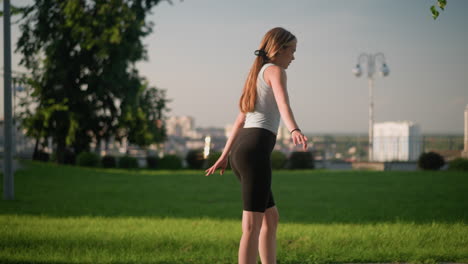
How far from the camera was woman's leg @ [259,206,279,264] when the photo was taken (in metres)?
3.86

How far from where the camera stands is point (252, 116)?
145 inches

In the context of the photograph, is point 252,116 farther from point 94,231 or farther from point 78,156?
point 78,156

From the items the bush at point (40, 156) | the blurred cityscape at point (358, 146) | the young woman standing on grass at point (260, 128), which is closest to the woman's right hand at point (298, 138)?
the young woman standing on grass at point (260, 128)

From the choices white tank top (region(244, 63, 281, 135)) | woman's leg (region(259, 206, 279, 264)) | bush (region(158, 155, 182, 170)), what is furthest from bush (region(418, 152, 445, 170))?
white tank top (region(244, 63, 281, 135))

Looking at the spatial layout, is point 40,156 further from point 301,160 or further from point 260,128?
point 260,128

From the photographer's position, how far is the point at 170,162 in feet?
103

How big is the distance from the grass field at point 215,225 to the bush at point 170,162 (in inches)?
603

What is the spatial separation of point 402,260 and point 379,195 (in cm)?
841

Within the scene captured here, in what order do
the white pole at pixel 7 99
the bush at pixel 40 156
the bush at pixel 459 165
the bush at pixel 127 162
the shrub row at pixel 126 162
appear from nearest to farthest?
the white pole at pixel 7 99
the bush at pixel 459 165
the shrub row at pixel 126 162
the bush at pixel 127 162
the bush at pixel 40 156

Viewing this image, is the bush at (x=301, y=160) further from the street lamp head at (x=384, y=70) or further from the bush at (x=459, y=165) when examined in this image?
the bush at (x=459, y=165)

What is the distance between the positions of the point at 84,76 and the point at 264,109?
105ft

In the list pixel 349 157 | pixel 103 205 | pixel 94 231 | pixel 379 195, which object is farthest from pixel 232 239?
pixel 349 157

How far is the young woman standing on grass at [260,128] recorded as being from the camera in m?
3.56

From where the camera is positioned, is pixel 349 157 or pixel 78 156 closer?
pixel 78 156
